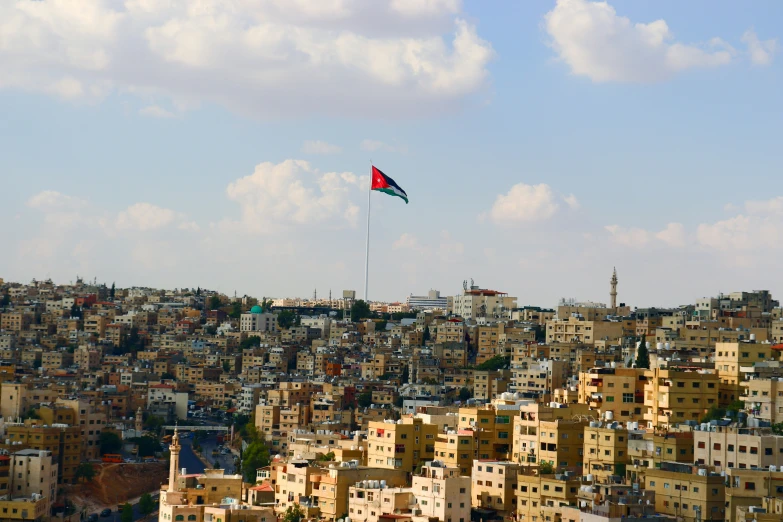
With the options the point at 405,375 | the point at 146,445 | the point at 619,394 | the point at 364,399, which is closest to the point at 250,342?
the point at 405,375

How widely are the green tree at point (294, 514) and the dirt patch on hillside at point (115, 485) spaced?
24.1 m

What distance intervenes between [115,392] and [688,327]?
3257 cm

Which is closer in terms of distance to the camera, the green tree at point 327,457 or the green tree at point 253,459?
the green tree at point 327,457

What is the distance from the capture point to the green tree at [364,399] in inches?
3164

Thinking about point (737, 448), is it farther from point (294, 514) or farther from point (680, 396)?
point (294, 514)

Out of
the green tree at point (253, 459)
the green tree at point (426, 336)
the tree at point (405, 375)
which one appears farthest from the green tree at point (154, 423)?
the green tree at point (426, 336)

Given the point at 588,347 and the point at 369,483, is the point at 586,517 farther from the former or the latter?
the point at 588,347

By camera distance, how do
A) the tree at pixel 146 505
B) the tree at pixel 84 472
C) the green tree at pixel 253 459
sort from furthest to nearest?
the tree at pixel 84 472 < the tree at pixel 146 505 < the green tree at pixel 253 459

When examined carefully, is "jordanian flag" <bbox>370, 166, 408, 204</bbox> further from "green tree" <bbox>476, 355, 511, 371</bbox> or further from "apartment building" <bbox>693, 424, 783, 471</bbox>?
"apartment building" <bbox>693, 424, 783, 471</bbox>

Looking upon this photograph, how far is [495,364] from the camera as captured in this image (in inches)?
3396

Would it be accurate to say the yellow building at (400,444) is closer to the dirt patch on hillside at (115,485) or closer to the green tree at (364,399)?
the dirt patch on hillside at (115,485)

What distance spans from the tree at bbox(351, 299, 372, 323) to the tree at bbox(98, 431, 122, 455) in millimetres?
48342

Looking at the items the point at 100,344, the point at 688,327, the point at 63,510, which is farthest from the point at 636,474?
the point at 100,344

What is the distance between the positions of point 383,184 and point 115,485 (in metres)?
17.6
